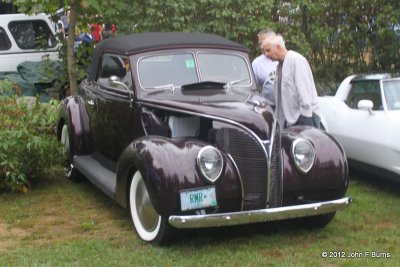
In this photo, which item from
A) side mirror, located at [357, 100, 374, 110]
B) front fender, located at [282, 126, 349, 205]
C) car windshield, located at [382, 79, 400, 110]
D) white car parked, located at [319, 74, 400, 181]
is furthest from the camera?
car windshield, located at [382, 79, 400, 110]

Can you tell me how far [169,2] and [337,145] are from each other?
450 cm

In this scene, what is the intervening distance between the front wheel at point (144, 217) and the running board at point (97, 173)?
0.37m

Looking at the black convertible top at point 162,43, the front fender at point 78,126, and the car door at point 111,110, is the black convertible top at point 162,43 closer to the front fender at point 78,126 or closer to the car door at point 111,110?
the car door at point 111,110

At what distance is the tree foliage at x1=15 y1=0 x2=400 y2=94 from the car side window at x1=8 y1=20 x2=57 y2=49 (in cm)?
254

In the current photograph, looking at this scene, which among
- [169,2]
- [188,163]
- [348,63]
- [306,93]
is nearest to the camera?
[188,163]

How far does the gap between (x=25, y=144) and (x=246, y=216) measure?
117 inches

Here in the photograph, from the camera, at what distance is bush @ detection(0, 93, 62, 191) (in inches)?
249

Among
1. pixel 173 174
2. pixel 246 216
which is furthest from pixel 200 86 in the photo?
pixel 246 216

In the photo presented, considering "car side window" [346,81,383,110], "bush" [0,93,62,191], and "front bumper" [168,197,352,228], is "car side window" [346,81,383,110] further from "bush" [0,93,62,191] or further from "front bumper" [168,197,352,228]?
"bush" [0,93,62,191]

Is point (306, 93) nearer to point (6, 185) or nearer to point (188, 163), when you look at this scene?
point (188, 163)

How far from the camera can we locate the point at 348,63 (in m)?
10.9

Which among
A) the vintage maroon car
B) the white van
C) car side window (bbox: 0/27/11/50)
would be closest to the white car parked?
the vintage maroon car

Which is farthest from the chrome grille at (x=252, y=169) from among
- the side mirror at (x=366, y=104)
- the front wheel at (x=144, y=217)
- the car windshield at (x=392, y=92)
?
the car windshield at (x=392, y=92)

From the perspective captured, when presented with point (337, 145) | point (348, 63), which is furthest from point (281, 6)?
point (337, 145)
